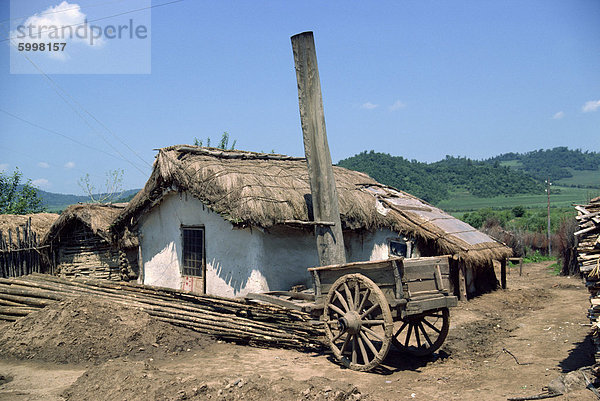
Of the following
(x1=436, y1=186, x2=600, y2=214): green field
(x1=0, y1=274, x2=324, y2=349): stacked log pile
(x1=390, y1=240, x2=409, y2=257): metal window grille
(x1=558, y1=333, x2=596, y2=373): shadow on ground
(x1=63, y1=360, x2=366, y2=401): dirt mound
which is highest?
(x1=436, y1=186, x2=600, y2=214): green field

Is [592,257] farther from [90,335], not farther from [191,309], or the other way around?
[90,335]

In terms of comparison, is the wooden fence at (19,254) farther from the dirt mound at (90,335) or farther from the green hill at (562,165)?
the green hill at (562,165)

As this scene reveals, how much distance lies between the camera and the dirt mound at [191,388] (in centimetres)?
509

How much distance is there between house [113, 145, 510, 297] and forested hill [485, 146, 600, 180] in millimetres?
84034

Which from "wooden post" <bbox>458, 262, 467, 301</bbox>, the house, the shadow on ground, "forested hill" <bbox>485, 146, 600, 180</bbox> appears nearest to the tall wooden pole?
the house

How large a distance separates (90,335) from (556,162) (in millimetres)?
112455

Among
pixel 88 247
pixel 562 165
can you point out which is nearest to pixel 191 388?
pixel 88 247

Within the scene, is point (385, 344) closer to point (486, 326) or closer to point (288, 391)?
point (288, 391)

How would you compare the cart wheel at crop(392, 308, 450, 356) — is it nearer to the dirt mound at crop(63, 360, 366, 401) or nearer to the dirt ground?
the dirt ground

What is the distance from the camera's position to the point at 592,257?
555 centimetres

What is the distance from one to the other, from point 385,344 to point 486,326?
4.56m

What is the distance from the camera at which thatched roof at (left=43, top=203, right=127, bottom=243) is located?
1209 cm

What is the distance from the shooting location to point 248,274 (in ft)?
30.1

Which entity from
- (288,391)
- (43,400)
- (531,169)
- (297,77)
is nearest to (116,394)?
(43,400)
